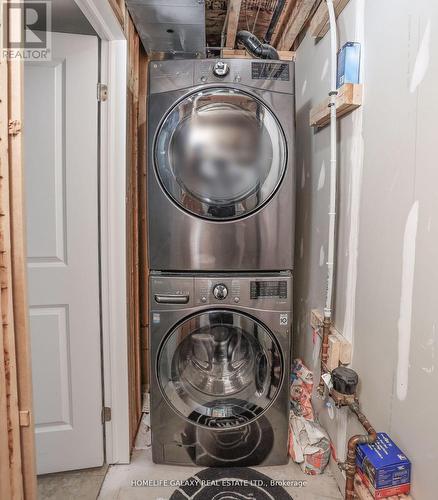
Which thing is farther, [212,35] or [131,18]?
[212,35]

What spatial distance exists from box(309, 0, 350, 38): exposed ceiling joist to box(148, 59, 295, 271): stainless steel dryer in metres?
0.34

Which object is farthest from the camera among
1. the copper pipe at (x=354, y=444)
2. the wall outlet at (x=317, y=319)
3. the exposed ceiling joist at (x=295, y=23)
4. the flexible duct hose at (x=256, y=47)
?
the flexible duct hose at (x=256, y=47)

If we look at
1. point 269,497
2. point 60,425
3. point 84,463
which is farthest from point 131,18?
point 269,497

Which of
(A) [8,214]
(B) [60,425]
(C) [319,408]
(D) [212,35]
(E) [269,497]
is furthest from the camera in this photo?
(D) [212,35]

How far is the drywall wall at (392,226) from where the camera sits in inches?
40.1

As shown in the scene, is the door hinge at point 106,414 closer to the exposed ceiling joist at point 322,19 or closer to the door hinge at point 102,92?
the door hinge at point 102,92

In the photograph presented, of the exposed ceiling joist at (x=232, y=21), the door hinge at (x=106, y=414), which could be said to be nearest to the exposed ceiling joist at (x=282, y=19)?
the exposed ceiling joist at (x=232, y=21)

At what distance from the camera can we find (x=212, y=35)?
7.65ft

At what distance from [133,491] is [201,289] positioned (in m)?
1.03

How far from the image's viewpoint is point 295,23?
6.34 feet

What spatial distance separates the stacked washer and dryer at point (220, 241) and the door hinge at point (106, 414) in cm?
24

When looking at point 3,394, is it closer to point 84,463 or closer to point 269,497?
point 84,463

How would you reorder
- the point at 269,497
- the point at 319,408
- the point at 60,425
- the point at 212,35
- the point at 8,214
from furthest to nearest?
the point at 212,35 < the point at 319,408 < the point at 60,425 < the point at 269,497 < the point at 8,214

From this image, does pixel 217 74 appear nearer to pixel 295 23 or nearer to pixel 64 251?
pixel 295 23
